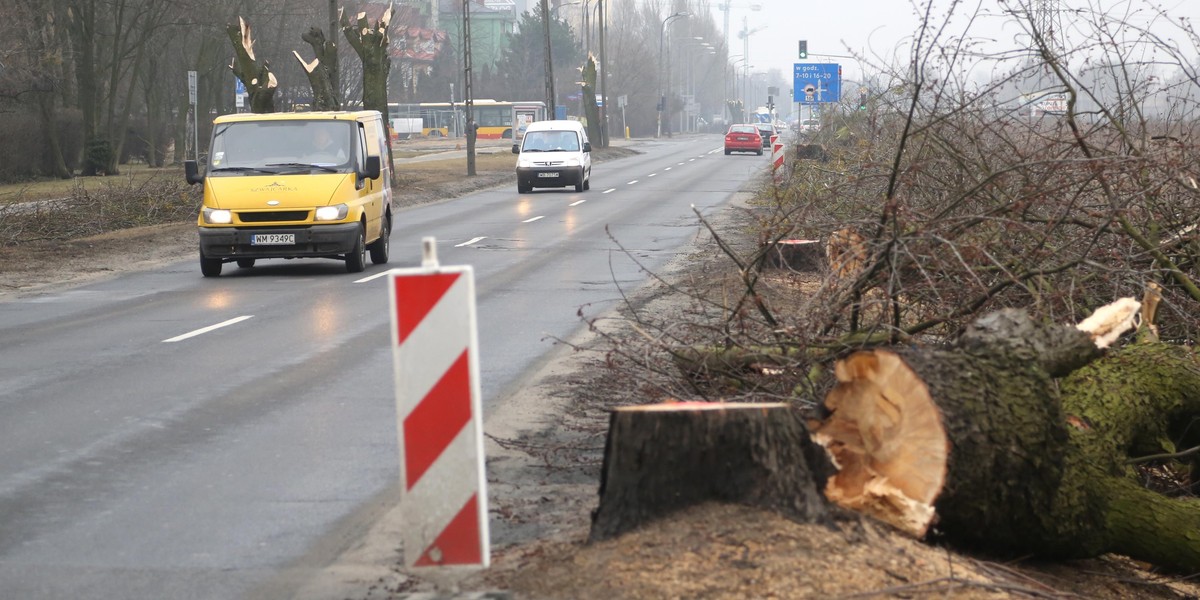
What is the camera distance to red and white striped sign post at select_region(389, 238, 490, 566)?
14.8 feet

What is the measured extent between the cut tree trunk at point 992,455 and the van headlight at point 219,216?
1325 cm

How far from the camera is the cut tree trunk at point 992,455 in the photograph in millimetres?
5281

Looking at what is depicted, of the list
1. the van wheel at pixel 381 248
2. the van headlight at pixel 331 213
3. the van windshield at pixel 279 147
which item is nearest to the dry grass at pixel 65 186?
the van windshield at pixel 279 147

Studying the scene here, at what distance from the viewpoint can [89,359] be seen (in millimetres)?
11234

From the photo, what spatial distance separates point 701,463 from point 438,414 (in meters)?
0.97

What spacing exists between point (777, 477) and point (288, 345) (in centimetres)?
753

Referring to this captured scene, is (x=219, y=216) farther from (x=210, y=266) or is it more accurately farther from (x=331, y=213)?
(x=331, y=213)

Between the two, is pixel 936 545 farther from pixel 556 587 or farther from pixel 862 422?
pixel 556 587

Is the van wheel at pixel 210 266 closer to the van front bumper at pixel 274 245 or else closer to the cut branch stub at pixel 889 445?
the van front bumper at pixel 274 245

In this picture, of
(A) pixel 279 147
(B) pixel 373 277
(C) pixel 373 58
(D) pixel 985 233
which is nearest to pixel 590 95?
(C) pixel 373 58

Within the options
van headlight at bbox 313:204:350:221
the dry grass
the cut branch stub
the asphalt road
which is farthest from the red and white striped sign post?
the dry grass

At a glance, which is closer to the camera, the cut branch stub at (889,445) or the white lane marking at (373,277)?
the cut branch stub at (889,445)

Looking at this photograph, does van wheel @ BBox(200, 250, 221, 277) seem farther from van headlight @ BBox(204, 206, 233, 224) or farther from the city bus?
the city bus

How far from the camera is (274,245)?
1792 centimetres
